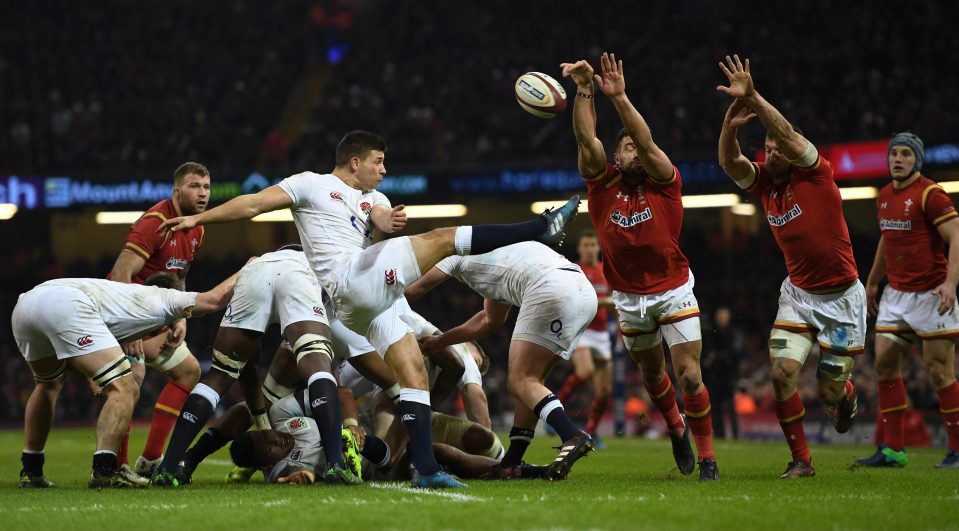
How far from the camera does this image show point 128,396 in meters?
6.93

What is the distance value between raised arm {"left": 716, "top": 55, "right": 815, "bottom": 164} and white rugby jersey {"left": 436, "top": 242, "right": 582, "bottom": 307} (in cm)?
162

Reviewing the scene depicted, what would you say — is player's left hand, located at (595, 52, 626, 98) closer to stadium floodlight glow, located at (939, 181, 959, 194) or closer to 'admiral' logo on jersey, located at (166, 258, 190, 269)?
'admiral' logo on jersey, located at (166, 258, 190, 269)

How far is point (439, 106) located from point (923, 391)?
13143 millimetres

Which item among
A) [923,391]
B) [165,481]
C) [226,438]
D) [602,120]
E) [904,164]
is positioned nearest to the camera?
[165,481]

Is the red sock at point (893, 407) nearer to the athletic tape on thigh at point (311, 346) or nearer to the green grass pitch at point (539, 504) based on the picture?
the green grass pitch at point (539, 504)

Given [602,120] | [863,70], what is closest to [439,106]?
[602,120]

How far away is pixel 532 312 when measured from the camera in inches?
292

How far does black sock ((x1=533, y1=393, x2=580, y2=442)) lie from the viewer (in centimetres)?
700

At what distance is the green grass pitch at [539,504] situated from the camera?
4785 millimetres

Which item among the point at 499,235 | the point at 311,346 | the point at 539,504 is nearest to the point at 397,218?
→ the point at 499,235

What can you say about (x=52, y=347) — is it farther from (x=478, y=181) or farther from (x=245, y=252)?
(x=245, y=252)

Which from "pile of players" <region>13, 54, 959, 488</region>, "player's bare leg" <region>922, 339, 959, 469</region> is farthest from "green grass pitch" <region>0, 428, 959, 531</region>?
"player's bare leg" <region>922, 339, 959, 469</region>

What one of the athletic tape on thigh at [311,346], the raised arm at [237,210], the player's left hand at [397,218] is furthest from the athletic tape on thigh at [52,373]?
the player's left hand at [397,218]

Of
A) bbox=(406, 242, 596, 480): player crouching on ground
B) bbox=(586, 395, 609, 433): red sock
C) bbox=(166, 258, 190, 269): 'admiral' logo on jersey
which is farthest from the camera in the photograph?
bbox=(586, 395, 609, 433): red sock
